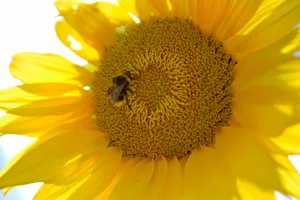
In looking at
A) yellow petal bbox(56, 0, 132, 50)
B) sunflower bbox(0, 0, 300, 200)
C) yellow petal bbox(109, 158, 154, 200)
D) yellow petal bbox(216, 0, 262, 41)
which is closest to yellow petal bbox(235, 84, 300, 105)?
sunflower bbox(0, 0, 300, 200)

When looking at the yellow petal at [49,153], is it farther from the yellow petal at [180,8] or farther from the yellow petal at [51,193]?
the yellow petal at [180,8]

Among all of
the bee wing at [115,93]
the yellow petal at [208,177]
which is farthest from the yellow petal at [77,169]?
the yellow petal at [208,177]

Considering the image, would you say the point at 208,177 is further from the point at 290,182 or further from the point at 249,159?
the point at 290,182

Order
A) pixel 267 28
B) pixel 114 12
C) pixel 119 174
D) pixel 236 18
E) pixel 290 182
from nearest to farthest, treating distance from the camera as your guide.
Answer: pixel 290 182 < pixel 267 28 < pixel 236 18 < pixel 119 174 < pixel 114 12

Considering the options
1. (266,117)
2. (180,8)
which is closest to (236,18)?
(180,8)

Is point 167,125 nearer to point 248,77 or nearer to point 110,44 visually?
point 248,77

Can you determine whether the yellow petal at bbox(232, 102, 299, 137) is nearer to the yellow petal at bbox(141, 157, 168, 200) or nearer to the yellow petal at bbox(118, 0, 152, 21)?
the yellow petal at bbox(141, 157, 168, 200)
